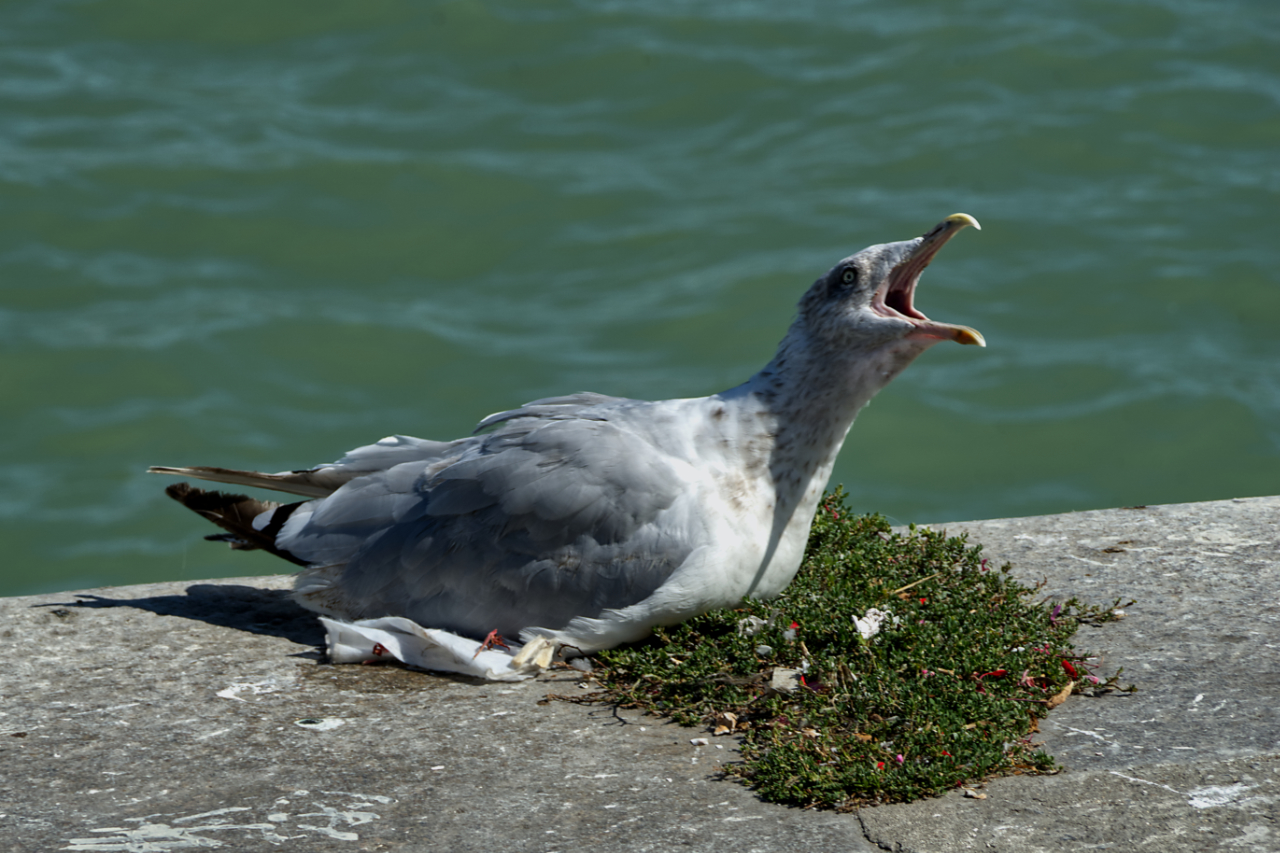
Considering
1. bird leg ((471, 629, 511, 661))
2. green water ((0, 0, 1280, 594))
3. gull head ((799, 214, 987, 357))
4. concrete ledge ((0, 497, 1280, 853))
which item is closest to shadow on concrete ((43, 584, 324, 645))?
concrete ledge ((0, 497, 1280, 853))

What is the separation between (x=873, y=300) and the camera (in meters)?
4.38

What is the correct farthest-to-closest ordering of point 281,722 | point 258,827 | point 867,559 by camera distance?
point 867,559
point 281,722
point 258,827

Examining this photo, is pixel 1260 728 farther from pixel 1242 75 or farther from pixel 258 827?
pixel 1242 75

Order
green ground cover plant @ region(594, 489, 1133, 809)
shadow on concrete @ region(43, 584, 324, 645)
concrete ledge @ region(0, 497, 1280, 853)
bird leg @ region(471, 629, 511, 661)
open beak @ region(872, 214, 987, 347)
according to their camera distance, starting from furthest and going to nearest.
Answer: shadow on concrete @ region(43, 584, 324, 645) → bird leg @ region(471, 629, 511, 661) → open beak @ region(872, 214, 987, 347) → green ground cover plant @ region(594, 489, 1133, 809) → concrete ledge @ region(0, 497, 1280, 853)

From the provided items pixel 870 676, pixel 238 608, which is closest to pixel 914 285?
pixel 870 676

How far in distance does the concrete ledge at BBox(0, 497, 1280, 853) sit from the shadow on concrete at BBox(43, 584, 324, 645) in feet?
0.05

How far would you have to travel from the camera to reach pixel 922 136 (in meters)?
12.9

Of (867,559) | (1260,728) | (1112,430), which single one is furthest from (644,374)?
(1260,728)

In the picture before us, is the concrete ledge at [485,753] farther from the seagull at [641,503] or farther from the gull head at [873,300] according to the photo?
the gull head at [873,300]

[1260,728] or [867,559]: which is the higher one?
[867,559]

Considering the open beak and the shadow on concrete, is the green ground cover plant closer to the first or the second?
the open beak

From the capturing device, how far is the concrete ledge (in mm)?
3428

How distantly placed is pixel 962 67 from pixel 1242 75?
2.59 metres

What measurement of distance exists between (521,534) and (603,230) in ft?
24.9
